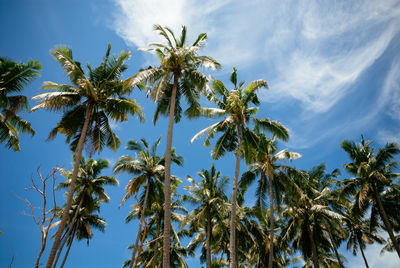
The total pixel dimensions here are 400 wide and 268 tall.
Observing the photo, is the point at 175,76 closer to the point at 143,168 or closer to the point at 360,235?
the point at 143,168

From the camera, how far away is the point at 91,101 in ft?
42.2

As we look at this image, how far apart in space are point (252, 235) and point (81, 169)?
15.6 metres

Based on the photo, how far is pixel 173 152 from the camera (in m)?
19.9

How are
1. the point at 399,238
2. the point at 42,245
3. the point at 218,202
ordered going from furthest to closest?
the point at 399,238 < the point at 218,202 < the point at 42,245

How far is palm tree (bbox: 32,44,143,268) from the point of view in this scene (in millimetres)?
12531

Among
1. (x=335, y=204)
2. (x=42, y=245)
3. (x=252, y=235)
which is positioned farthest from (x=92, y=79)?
(x=335, y=204)

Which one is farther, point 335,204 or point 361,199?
point 335,204

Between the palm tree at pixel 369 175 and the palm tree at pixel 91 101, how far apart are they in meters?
16.7

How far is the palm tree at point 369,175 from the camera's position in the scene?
1769 centimetres

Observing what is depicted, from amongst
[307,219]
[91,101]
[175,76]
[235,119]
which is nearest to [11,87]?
[91,101]

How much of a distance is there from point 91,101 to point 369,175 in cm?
1953

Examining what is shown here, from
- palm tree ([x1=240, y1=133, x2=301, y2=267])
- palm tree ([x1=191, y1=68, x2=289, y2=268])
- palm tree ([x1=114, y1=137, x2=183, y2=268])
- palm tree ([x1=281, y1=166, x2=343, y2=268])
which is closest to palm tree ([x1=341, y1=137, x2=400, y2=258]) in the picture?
palm tree ([x1=281, y1=166, x2=343, y2=268])

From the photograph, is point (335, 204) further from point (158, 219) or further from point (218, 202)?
point (158, 219)

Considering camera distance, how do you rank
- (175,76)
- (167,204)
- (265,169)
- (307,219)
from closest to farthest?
(167,204), (175,76), (265,169), (307,219)
